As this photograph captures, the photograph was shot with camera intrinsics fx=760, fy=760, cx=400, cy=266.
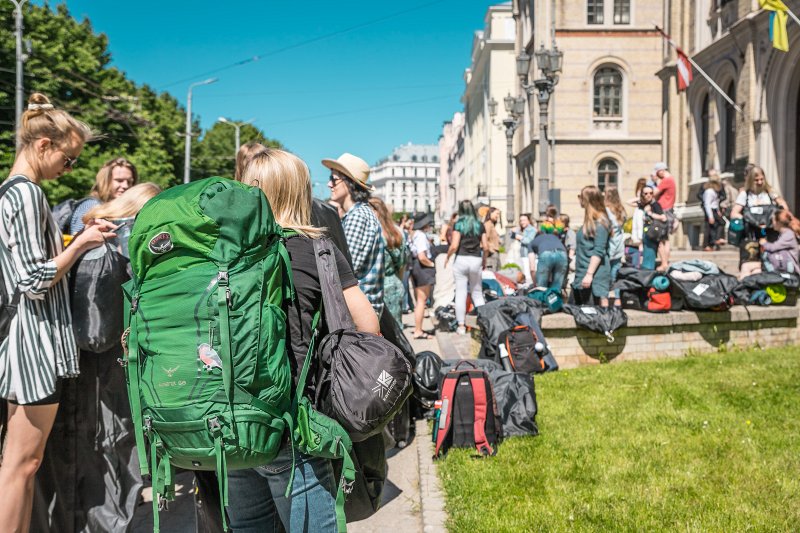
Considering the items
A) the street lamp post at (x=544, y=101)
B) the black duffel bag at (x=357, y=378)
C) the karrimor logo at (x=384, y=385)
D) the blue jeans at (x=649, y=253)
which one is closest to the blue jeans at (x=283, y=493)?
the black duffel bag at (x=357, y=378)

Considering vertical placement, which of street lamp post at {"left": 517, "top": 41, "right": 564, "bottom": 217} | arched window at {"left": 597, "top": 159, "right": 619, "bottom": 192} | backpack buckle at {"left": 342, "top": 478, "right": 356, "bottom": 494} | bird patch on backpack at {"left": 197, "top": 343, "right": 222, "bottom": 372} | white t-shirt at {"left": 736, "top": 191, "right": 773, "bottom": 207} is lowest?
backpack buckle at {"left": 342, "top": 478, "right": 356, "bottom": 494}

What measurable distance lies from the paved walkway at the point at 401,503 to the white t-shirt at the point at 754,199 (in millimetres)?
7637

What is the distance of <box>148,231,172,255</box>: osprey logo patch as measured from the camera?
2.17m

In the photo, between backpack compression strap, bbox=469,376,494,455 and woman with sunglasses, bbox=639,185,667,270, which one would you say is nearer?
backpack compression strap, bbox=469,376,494,455

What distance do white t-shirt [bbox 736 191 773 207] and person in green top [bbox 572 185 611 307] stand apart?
345cm

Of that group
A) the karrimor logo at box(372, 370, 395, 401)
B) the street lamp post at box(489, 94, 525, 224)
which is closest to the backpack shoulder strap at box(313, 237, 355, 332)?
the karrimor logo at box(372, 370, 395, 401)

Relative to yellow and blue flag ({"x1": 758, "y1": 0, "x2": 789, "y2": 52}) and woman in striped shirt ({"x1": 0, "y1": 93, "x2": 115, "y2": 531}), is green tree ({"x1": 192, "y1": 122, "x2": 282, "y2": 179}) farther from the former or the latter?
woman in striped shirt ({"x1": 0, "y1": 93, "x2": 115, "y2": 531})

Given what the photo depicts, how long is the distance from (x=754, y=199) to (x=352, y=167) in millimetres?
8588

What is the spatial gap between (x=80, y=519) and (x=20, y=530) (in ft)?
1.60

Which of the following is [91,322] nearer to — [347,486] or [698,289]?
[347,486]

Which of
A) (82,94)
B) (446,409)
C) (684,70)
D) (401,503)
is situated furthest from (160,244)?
(82,94)

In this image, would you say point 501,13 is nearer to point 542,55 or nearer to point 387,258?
point 542,55

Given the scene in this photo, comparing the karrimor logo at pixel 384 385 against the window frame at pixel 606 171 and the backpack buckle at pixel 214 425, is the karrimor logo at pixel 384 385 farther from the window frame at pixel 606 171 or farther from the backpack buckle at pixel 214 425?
the window frame at pixel 606 171

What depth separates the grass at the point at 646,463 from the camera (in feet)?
14.0
